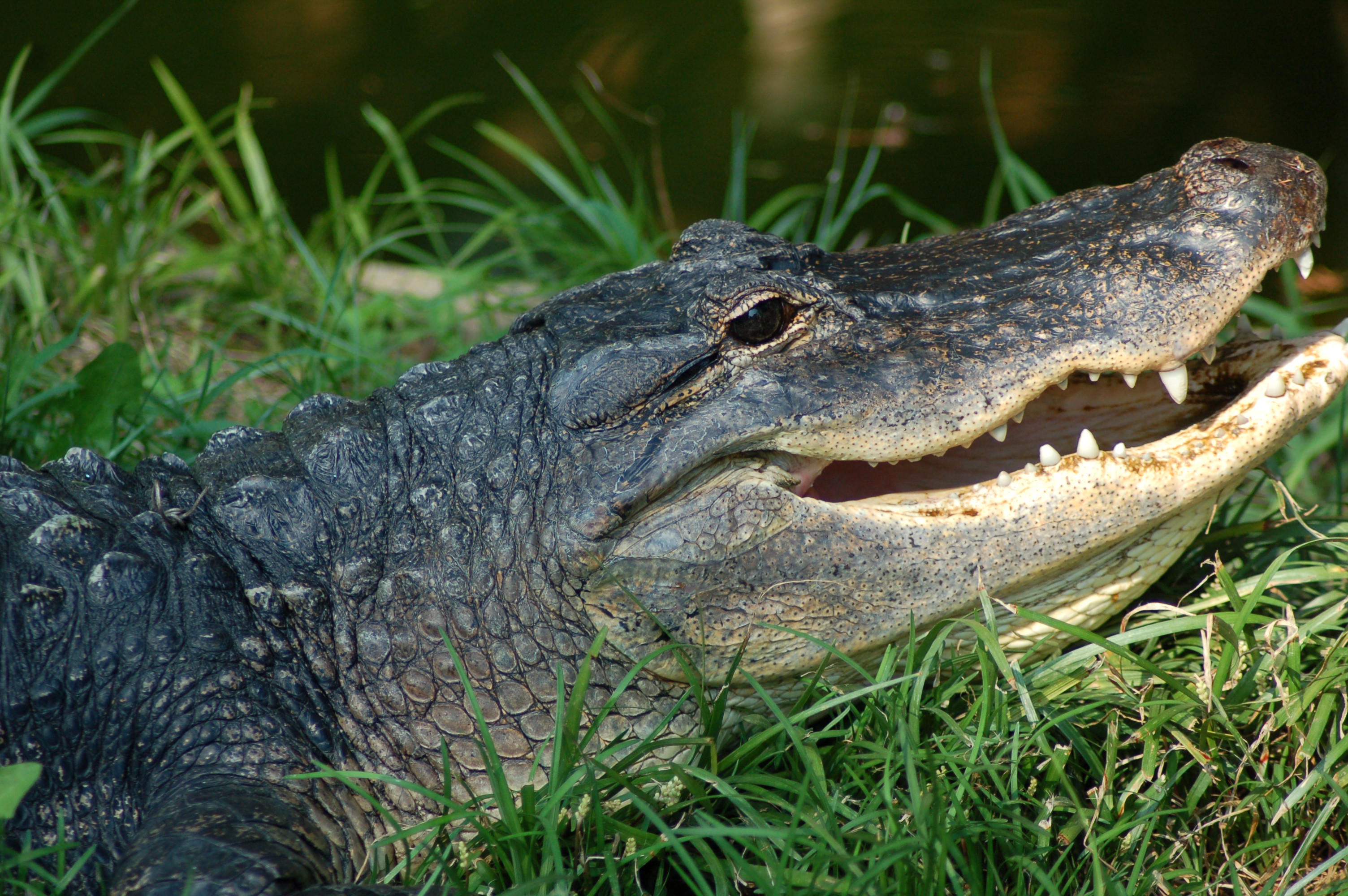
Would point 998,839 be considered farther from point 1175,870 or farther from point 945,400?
point 945,400

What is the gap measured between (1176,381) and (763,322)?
2.91 ft

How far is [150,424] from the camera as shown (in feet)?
11.3

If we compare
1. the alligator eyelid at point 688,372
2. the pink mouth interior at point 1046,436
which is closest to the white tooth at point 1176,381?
Result: the pink mouth interior at point 1046,436

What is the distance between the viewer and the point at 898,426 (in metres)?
2.23

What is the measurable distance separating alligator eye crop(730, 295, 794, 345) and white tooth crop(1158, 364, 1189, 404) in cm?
81

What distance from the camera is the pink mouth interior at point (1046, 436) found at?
259 cm

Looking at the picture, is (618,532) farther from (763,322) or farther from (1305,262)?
(1305,262)

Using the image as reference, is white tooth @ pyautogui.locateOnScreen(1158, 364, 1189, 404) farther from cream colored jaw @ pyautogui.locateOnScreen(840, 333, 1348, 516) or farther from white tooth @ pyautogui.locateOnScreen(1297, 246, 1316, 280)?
white tooth @ pyautogui.locateOnScreen(1297, 246, 1316, 280)

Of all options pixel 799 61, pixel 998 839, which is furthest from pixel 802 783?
pixel 799 61

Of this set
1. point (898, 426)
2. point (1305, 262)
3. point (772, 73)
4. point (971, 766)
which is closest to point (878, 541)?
point (898, 426)

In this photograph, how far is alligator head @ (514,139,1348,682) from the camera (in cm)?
220

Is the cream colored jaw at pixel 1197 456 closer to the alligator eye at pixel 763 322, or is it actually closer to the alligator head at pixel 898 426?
the alligator head at pixel 898 426

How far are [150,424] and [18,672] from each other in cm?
152

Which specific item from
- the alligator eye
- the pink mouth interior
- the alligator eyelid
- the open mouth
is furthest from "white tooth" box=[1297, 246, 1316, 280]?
the alligator eyelid
